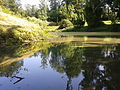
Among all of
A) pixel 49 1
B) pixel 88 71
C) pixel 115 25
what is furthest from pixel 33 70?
pixel 49 1

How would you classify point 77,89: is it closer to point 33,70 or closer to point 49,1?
point 33,70

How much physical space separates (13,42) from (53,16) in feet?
225

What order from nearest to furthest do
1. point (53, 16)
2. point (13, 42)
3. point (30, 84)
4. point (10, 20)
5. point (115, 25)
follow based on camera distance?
point (30, 84)
point (13, 42)
point (10, 20)
point (115, 25)
point (53, 16)

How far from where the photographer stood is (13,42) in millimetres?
20984

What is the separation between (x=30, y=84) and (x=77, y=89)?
181 cm

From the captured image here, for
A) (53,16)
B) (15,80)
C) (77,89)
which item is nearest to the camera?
(77,89)

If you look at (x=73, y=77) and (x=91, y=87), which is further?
(x=73, y=77)

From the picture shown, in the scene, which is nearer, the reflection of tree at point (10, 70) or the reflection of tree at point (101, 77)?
the reflection of tree at point (101, 77)

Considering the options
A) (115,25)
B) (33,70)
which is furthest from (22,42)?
(115,25)

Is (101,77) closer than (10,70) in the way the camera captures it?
Yes

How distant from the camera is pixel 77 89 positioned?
649 centimetres

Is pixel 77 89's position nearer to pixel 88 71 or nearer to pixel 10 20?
pixel 88 71

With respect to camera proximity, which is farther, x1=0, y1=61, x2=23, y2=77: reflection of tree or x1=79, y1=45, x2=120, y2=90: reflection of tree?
x1=0, y1=61, x2=23, y2=77: reflection of tree

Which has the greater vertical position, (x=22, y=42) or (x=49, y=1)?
(x=49, y=1)
